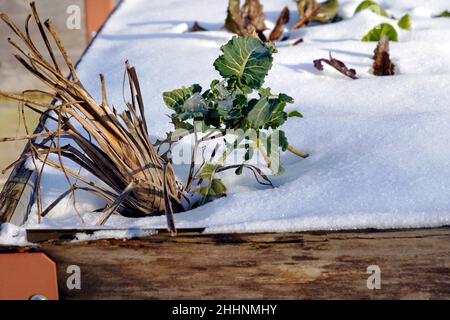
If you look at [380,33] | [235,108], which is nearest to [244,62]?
[235,108]

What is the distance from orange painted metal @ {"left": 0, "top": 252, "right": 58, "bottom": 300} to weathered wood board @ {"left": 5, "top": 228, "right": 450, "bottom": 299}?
0.06 feet

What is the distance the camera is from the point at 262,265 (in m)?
1.39

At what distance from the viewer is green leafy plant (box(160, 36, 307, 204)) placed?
1.52 metres

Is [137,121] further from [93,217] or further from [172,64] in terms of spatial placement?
[172,64]

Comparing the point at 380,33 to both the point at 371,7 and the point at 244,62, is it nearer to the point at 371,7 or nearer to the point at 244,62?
the point at 371,7

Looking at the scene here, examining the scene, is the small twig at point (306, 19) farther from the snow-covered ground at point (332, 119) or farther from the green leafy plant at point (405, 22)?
the green leafy plant at point (405, 22)

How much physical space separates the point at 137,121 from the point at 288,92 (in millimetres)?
677

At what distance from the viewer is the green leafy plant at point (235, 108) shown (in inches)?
59.8

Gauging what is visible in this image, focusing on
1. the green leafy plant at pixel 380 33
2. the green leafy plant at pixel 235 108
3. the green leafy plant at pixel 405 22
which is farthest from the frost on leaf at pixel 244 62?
the green leafy plant at pixel 405 22

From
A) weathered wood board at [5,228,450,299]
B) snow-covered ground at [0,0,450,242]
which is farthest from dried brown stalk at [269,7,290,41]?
weathered wood board at [5,228,450,299]

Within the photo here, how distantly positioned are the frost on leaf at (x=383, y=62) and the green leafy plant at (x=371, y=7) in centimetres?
62

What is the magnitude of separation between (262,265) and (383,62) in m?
1.03
